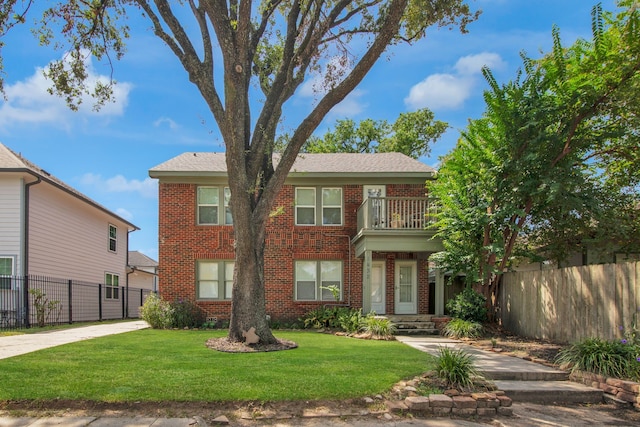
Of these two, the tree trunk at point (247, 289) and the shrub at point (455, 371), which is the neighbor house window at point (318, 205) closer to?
the tree trunk at point (247, 289)

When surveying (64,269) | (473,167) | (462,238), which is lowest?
(64,269)

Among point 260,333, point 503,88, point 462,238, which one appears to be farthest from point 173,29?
point 462,238

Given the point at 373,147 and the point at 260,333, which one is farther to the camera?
the point at 373,147

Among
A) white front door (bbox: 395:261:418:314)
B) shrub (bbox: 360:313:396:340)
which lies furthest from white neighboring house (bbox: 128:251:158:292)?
shrub (bbox: 360:313:396:340)

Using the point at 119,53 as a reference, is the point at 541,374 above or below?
below

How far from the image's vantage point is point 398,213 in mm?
15766

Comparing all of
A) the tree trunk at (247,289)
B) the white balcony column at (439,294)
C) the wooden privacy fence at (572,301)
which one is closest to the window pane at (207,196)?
the tree trunk at (247,289)

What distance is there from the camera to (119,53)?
1160 centimetres

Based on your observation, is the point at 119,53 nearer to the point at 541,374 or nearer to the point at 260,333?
the point at 260,333

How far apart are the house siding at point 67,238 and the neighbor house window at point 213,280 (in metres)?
5.59

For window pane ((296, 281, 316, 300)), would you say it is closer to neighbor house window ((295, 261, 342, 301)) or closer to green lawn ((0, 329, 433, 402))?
neighbor house window ((295, 261, 342, 301))

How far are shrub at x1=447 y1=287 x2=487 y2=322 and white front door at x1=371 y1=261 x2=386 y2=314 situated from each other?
3351 mm

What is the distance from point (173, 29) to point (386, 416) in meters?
8.69

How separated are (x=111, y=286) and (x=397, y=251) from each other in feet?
46.8
